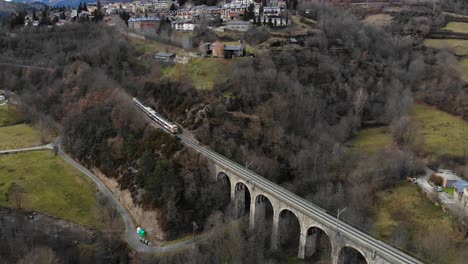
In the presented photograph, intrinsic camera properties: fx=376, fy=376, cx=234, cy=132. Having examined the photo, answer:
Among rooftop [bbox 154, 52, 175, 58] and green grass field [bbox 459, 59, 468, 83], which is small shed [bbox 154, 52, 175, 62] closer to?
rooftop [bbox 154, 52, 175, 58]

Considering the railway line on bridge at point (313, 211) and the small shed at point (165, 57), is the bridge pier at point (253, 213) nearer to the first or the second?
the railway line on bridge at point (313, 211)

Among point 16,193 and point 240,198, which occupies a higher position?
point 240,198

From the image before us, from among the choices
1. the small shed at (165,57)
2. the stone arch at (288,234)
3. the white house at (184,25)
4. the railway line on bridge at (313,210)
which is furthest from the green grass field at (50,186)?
the white house at (184,25)

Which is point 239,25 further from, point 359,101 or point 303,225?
point 303,225

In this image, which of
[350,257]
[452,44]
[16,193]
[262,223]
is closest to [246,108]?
[262,223]

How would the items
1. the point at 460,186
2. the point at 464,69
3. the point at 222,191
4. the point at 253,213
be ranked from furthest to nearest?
1. the point at 464,69
2. the point at 222,191
3. the point at 460,186
4. the point at 253,213

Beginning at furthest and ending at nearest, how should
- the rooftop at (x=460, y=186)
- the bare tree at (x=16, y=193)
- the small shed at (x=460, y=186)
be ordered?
the bare tree at (x=16, y=193) < the rooftop at (x=460, y=186) < the small shed at (x=460, y=186)

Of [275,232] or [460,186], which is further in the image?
[460,186]
